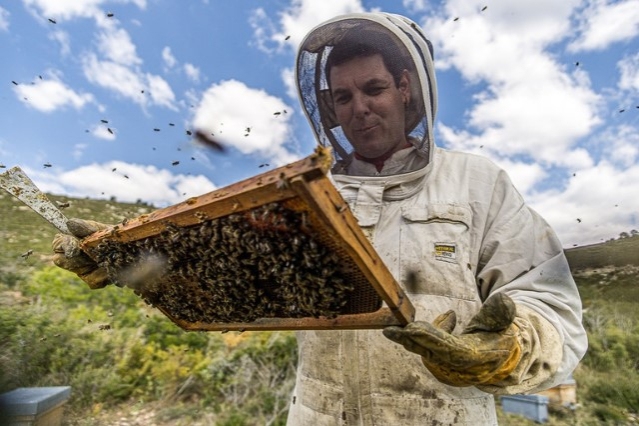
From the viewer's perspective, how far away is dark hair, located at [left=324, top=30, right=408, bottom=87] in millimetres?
3381

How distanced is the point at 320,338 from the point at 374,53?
225 cm

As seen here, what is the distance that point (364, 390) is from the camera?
8.13 ft

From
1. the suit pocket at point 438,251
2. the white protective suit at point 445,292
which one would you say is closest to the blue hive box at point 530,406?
the white protective suit at point 445,292

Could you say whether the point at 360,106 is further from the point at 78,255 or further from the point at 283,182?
the point at 78,255

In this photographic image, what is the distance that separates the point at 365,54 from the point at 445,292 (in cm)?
206

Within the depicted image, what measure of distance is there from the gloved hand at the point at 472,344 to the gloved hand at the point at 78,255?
7.26 feet

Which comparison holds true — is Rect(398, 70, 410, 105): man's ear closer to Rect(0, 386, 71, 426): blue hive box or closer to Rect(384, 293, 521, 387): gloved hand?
Rect(384, 293, 521, 387): gloved hand

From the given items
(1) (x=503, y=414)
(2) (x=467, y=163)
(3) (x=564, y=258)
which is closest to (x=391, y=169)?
(2) (x=467, y=163)

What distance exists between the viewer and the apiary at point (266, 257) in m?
1.76

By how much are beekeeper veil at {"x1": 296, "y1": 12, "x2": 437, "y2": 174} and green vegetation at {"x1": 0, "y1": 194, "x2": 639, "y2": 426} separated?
455cm

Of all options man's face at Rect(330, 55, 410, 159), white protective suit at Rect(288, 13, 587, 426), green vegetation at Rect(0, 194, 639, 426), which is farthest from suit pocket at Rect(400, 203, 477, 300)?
green vegetation at Rect(0, 194, 639, 426)

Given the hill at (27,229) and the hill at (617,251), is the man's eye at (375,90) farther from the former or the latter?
the hill at (617,251)

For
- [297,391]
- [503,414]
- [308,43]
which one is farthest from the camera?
[503,414]

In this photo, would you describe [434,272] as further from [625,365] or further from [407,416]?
[625,365]
